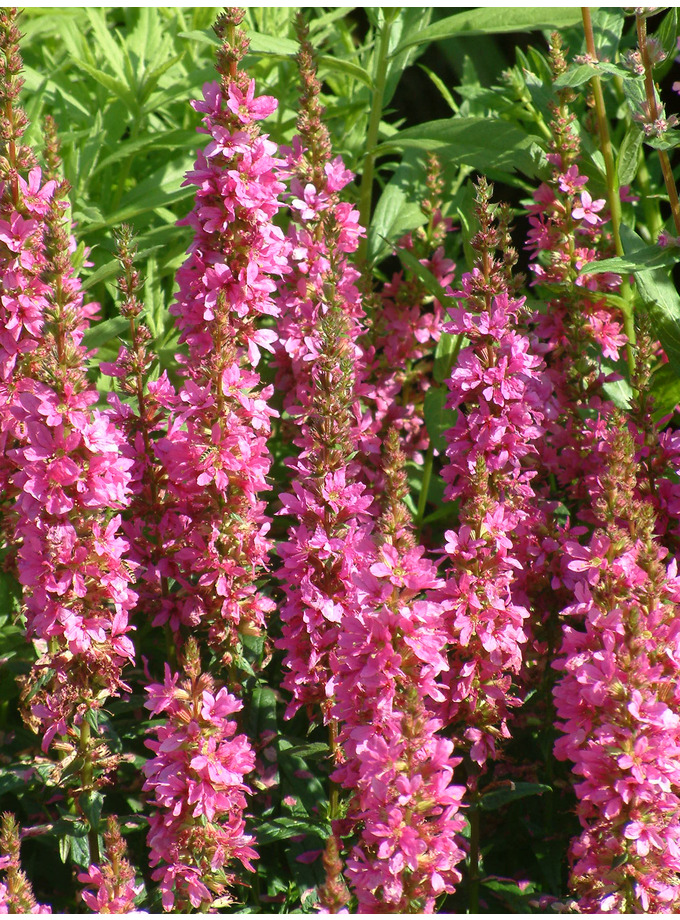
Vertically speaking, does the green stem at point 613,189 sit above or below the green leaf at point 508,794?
above

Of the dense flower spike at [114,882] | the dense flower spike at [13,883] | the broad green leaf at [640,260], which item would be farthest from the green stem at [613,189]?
the dense flower spike at [13,883]

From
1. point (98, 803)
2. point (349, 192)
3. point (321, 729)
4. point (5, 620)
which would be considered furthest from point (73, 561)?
point (349, 192)

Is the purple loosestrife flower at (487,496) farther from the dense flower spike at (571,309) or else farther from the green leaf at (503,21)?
the green leaf at (503,21)

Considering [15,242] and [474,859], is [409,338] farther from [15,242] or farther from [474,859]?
[474,859]

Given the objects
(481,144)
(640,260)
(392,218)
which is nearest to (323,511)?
(640,260)

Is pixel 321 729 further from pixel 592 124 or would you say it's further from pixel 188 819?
pixel 592 124

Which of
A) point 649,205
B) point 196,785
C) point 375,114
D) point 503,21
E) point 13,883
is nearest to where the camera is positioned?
point 13,883

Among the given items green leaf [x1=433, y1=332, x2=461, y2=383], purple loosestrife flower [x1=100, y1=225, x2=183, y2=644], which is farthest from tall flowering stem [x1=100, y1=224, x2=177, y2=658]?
green leaf [x1=433, y1=332, x2=461, y2=383]

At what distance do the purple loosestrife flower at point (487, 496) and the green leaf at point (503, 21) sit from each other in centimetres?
100

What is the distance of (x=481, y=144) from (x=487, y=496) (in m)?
1.23

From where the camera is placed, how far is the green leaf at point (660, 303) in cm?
260

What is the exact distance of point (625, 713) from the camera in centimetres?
184

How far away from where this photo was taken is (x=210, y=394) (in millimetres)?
2188

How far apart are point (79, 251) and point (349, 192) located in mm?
1085
